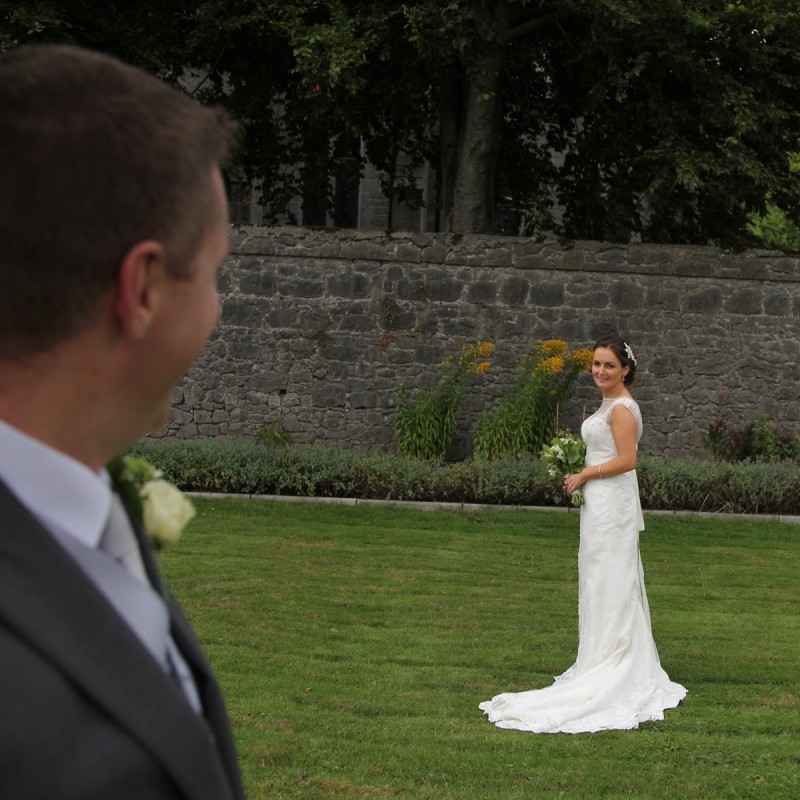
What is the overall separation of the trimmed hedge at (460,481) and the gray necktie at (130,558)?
1226cm

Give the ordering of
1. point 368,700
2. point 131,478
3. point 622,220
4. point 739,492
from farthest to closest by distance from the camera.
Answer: point 622,220
point 739,492
point 368,700
point 131,478

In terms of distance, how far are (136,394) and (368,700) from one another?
18.7 ft

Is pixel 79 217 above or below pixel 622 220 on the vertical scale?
above

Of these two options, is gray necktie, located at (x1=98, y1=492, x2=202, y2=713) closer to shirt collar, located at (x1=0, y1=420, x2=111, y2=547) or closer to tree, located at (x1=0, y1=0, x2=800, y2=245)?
shirt collar, located at (x1=0, y1=420, x2=111, y2=547)

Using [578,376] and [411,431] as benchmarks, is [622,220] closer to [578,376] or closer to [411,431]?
[578,376]

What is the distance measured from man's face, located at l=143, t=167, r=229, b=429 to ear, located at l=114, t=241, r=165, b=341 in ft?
0.07

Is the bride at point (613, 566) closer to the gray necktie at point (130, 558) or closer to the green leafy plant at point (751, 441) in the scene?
the gray necktie at point (130, 558)

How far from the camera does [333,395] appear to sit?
16.4 meters

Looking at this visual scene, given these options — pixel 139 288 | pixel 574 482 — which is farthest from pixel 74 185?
pixel 574 482

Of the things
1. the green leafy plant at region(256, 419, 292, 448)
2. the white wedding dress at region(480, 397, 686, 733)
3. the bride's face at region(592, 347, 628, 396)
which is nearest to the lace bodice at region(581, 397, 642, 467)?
the white wedding dress at region(480, 397, 686, 733)

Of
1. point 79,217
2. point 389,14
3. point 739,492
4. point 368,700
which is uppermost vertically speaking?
point 389,14

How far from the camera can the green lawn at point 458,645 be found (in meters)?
5.76

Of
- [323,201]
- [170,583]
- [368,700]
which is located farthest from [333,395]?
[368,700]

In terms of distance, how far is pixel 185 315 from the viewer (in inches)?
49.8
